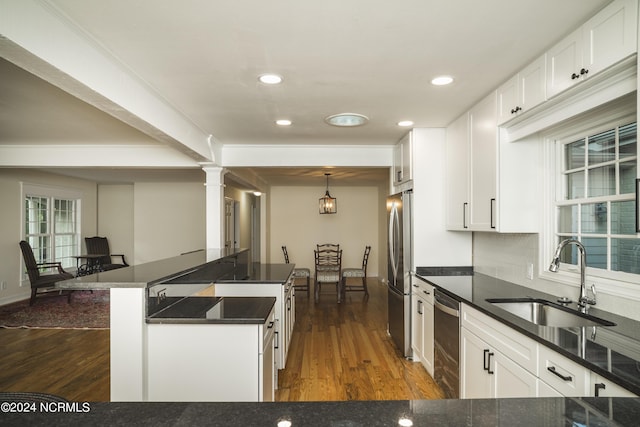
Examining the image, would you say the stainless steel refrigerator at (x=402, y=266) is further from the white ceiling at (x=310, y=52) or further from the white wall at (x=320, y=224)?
the white wall at (x=320, y=224)

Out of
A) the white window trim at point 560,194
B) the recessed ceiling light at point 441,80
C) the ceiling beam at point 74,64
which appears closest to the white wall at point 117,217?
the ceiling beam at point 74,64

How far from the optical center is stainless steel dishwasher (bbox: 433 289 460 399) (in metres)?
2.66

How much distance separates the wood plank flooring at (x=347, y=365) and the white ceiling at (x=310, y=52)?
2305mm

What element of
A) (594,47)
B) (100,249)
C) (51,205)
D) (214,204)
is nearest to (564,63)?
(594,47)

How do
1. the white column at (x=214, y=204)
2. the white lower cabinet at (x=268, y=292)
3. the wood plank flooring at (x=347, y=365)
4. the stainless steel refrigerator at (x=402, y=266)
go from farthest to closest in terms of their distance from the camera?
1. the white column at (x=214, y=204)
2. the stainless steel refrigerator at (x=402, y=266)
3. the white lower cabinet at (x=268, y=292)
4. the wood plank flooring at (x=347, y=365)

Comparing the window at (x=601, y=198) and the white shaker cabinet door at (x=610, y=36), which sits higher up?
the white shaker cabinet door at (x=610, y=36)

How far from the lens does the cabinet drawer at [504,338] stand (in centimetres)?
176

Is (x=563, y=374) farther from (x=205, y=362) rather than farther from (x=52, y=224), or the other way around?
(x=52, y=224)

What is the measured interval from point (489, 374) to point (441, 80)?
6.09 ft

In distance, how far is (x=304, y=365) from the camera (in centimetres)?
363

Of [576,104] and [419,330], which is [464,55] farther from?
[419,330]

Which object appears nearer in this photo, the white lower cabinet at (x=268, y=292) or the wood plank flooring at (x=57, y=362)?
the wood plank flooring at (x=57, y=362)

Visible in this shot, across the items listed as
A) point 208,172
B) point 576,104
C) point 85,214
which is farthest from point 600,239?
point 85,214

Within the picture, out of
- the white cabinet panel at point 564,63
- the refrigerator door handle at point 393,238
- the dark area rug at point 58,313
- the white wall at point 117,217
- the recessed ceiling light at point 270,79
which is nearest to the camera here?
the white cabinet panel at point 564,63
